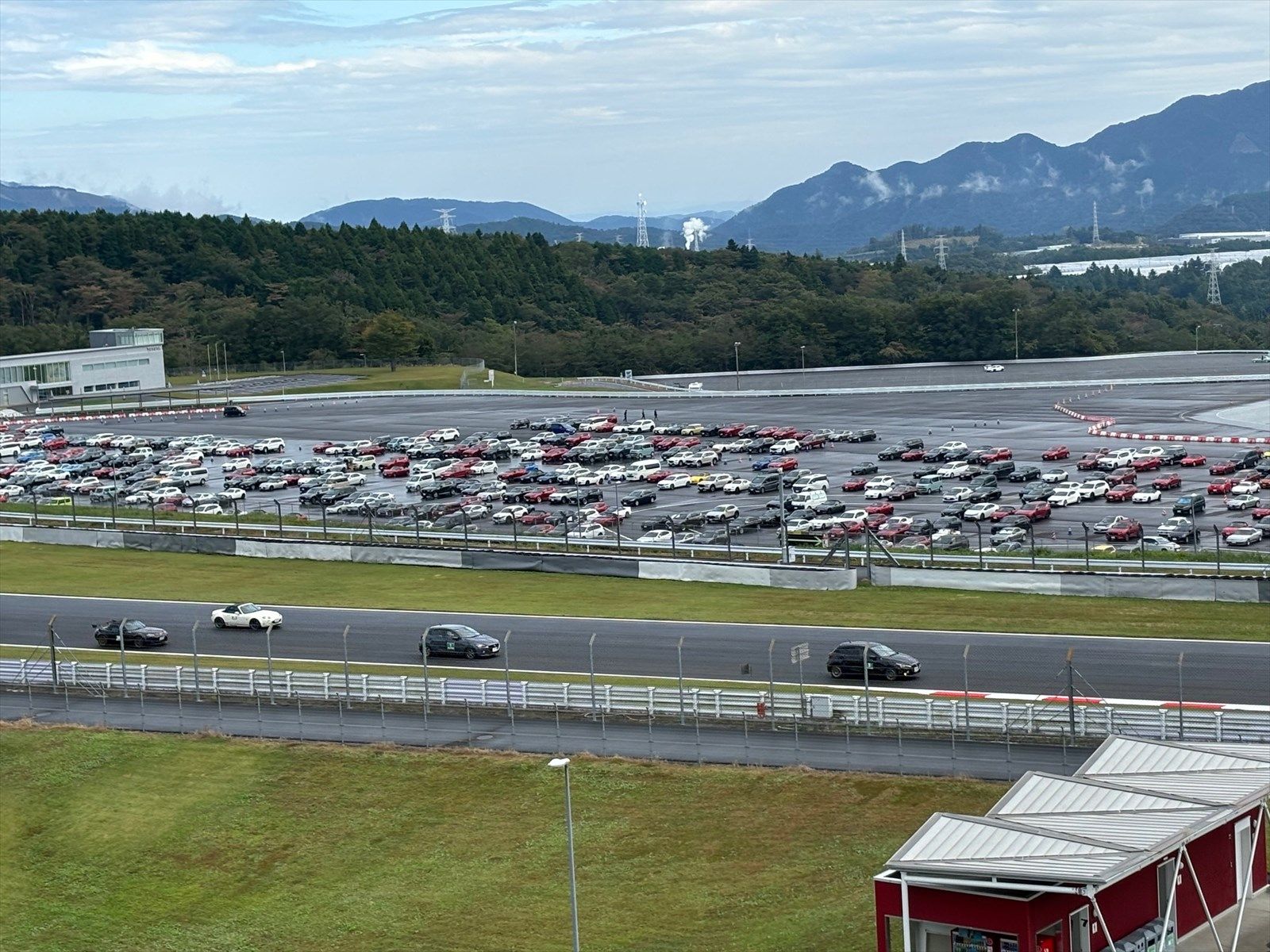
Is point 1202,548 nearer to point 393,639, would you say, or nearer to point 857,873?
point 393,639

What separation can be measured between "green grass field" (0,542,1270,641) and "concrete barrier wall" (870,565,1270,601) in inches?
17.1

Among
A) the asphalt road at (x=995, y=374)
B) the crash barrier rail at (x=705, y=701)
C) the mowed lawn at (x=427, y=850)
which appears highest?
the asphalt road at (x=995, y=374)

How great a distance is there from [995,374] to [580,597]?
110310mm

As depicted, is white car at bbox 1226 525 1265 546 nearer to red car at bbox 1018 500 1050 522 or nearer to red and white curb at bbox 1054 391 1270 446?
red car at bbox 1018 500 1050 522

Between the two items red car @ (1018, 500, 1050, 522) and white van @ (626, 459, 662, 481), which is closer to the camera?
red car @ (1018, 500, 1050, 522)

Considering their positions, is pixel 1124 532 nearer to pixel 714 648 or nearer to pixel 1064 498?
pixel 1064 498

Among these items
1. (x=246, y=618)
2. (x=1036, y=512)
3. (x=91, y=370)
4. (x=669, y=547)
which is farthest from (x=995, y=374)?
(x=246, y=618)

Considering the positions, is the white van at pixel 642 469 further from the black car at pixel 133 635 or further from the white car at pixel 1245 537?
the black car at pixel 133 635

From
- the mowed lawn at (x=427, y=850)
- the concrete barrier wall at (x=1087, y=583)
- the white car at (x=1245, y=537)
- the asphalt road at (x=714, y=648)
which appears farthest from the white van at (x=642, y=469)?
the mowed lawn at (x=427, y=850)

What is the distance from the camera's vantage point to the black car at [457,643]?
47016 millimetres

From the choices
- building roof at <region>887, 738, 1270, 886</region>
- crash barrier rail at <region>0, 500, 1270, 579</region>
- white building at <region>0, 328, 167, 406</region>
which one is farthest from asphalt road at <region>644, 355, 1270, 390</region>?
building roof at <region>887, 738, 1270, 886</region>

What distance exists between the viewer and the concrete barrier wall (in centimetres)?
5009

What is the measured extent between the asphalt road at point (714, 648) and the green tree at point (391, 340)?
119118 millimetres

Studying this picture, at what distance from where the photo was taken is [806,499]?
257 ft
